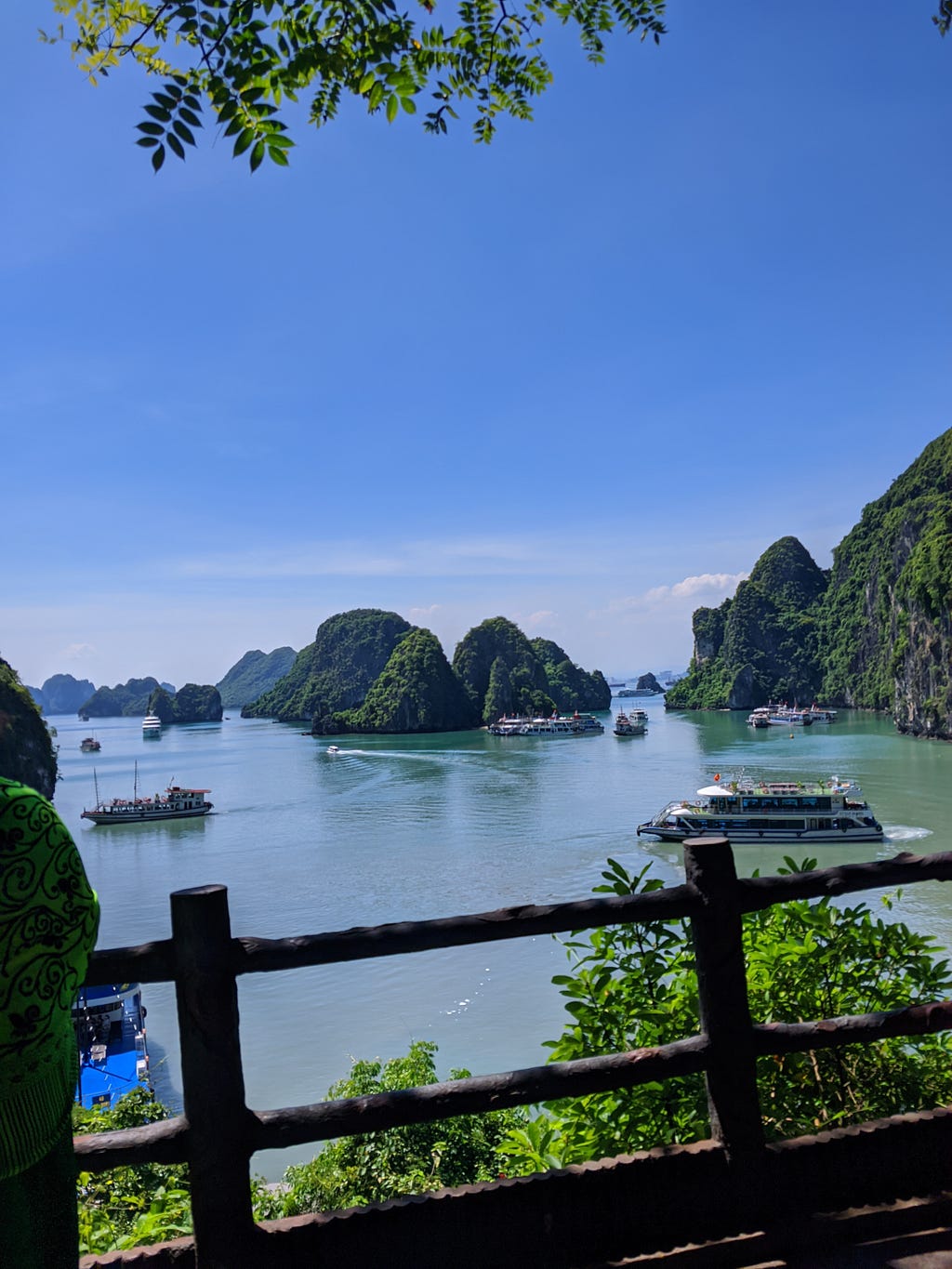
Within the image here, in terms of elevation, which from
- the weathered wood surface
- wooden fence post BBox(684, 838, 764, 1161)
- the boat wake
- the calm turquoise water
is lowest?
the boat wake

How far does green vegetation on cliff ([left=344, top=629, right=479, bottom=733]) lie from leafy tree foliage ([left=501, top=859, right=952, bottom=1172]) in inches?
3874

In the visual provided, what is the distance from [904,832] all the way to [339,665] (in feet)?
398

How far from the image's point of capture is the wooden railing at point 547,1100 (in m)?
1.84

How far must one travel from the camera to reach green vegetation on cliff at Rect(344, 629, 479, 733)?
10069cm

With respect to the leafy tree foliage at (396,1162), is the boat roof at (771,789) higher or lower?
lower

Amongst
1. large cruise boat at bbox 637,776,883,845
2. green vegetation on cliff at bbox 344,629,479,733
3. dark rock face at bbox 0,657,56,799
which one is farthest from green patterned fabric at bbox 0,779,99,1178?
green vegetation on cliff at bbox 344,629,479,733

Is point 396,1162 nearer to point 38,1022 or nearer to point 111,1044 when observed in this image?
point 38,1022

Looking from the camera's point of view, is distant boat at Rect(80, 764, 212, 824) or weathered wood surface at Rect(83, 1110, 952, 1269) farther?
distant boat at Rect(80, 764, 212, 824)

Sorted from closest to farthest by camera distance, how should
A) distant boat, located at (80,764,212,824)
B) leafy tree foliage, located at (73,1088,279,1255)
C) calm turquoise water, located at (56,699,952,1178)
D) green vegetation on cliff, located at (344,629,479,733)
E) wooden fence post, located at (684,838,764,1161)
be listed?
wooden fence post, located at (684,838,764,1161) < leafy tree foliage, located at (73,1088,279,1255) < calm turquoise water, located at (56,699,952,1178) < distant boat, located at (80,764,212,824) < green vegetation on cliff, located at (344,629,479,733)

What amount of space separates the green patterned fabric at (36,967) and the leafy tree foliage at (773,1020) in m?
1.45

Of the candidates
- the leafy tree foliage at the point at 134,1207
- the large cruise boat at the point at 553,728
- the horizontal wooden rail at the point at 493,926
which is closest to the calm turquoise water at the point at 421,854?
the leafy tree foliage at the point at 134,1207

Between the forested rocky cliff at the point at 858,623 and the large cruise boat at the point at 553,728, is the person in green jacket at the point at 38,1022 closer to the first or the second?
the forested rocky cliff at the point at 858,623

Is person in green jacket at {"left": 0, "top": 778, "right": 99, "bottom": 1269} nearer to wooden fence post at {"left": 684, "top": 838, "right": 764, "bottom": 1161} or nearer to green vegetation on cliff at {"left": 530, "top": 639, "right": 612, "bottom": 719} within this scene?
wooden fence post at {"left": 684, "top": 838, "right": 764, "bottom": 1161}

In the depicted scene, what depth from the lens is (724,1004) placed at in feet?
6.84
